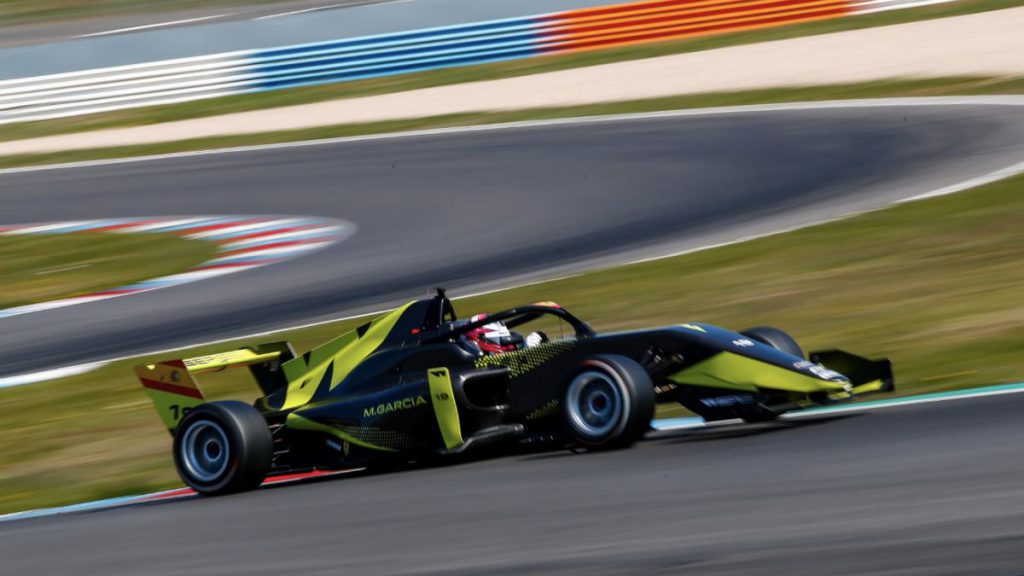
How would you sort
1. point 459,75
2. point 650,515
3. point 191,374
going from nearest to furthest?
point 650,515 < point 191,374 < point 459,75

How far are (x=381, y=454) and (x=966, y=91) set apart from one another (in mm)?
14369

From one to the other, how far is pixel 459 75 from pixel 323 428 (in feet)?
63.7

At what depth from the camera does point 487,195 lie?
17.0 m

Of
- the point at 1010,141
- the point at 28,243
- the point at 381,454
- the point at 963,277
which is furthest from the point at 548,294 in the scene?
the point at 28,243

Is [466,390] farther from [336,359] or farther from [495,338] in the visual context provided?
[336,359]

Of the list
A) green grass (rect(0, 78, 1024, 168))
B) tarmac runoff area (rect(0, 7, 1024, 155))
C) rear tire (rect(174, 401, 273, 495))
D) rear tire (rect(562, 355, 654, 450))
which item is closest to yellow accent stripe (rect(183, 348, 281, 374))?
rear tire (rect(174, 401, 273, 495))

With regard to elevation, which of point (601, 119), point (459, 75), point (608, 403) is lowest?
point (608, 403)

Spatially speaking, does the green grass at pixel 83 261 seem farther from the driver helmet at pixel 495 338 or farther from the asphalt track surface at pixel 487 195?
the driver helmet at pixel 495 338

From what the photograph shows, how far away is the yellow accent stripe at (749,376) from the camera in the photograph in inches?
267

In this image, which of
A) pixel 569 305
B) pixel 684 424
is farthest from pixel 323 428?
pixel 569 305

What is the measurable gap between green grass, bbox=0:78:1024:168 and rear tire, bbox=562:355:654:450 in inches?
549

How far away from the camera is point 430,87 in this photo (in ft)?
85.2

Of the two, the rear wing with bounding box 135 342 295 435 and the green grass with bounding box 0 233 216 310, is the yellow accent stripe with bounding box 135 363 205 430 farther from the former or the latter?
the green grass with bounding box 0 233 216 310

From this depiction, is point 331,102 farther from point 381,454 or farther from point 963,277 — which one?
point 381,454
